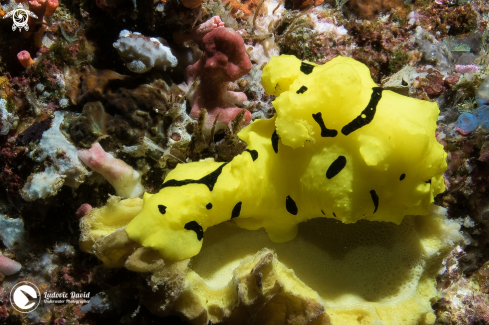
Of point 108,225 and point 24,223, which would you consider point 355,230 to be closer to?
point 108,225

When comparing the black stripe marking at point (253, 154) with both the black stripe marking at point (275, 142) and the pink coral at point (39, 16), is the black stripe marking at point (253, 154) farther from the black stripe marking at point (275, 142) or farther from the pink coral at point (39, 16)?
the pink coral at point (39, 16)

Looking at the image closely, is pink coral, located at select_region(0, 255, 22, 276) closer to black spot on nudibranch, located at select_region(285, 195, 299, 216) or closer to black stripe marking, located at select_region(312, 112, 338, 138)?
black spot on nudibranch, located at select_region(285, 195, 299, 216)

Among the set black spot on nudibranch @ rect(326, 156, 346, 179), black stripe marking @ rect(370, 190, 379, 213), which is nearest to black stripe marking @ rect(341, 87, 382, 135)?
black spot on nudibranch @ rect(326, 156, 346, 179)

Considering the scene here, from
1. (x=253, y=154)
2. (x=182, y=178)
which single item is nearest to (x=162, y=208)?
(x=182, y=178)

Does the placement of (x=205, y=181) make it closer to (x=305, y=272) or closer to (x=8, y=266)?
(x=305, y=272)

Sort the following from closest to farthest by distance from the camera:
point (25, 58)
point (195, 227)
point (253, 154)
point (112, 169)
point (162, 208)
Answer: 1. point (162, 208)
2. point (195, 227)
3. point (253, 154)
4. point (112, 169)
5. point (25, 58)

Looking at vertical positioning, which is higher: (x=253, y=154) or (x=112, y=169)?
(x=253, y=154)
